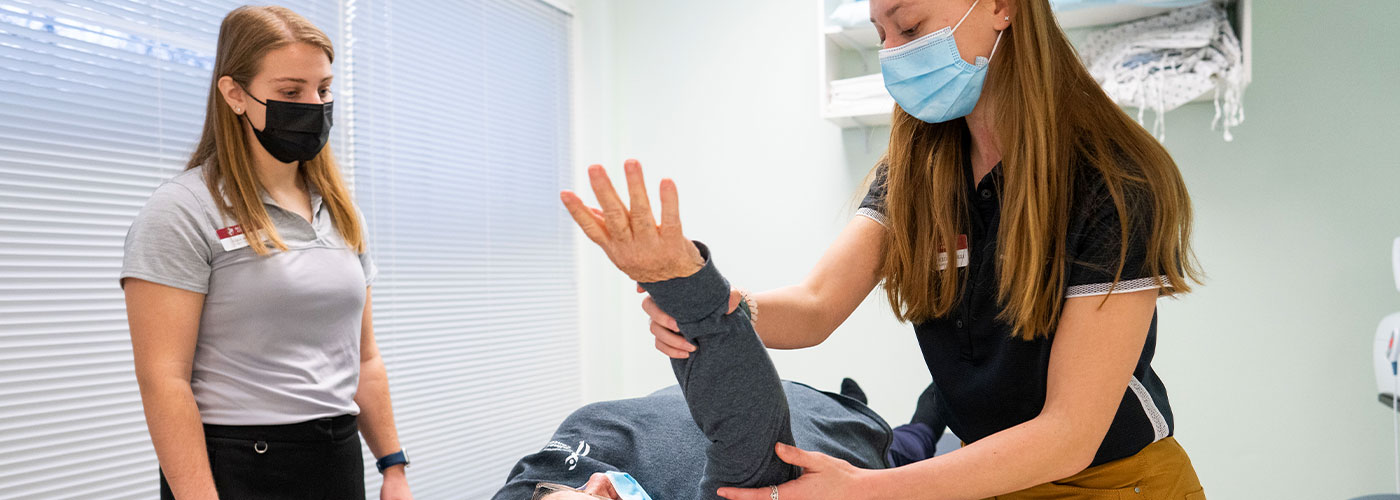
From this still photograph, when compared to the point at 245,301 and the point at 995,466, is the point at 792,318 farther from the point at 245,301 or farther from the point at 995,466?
the point at 245,301

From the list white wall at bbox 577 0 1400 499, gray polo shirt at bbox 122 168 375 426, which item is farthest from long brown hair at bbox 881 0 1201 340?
white wall at bbox 577 0 1400 499

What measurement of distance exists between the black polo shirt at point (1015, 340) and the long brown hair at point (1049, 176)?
0.04 ft

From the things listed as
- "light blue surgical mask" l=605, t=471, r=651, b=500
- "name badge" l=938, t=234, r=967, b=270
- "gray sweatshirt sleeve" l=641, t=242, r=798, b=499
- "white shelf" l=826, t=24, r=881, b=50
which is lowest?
"light blue surgical mask" l=605, t=471, r=651, b=500

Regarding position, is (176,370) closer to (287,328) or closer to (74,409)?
(287,328)

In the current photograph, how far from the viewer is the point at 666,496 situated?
1658 millimetres

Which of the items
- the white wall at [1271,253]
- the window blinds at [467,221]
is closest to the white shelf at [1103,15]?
the white wall at [1271,253]

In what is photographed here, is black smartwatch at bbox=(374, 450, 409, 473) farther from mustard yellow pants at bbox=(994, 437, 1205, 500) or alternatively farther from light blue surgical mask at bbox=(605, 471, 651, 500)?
mustard yellow pants at bbox=(994, 437, 1205, 500)

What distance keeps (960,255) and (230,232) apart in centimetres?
111

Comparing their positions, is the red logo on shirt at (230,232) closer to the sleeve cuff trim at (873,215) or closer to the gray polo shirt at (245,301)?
the gray polo shirt at (245,301)

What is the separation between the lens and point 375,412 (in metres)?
1.74

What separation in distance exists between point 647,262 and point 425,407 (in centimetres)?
220

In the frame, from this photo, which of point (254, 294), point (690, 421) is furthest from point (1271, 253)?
point (254, 294)

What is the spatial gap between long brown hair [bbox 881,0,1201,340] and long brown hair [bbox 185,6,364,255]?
1.07 metres

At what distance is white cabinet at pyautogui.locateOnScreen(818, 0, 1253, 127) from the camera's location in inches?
100
